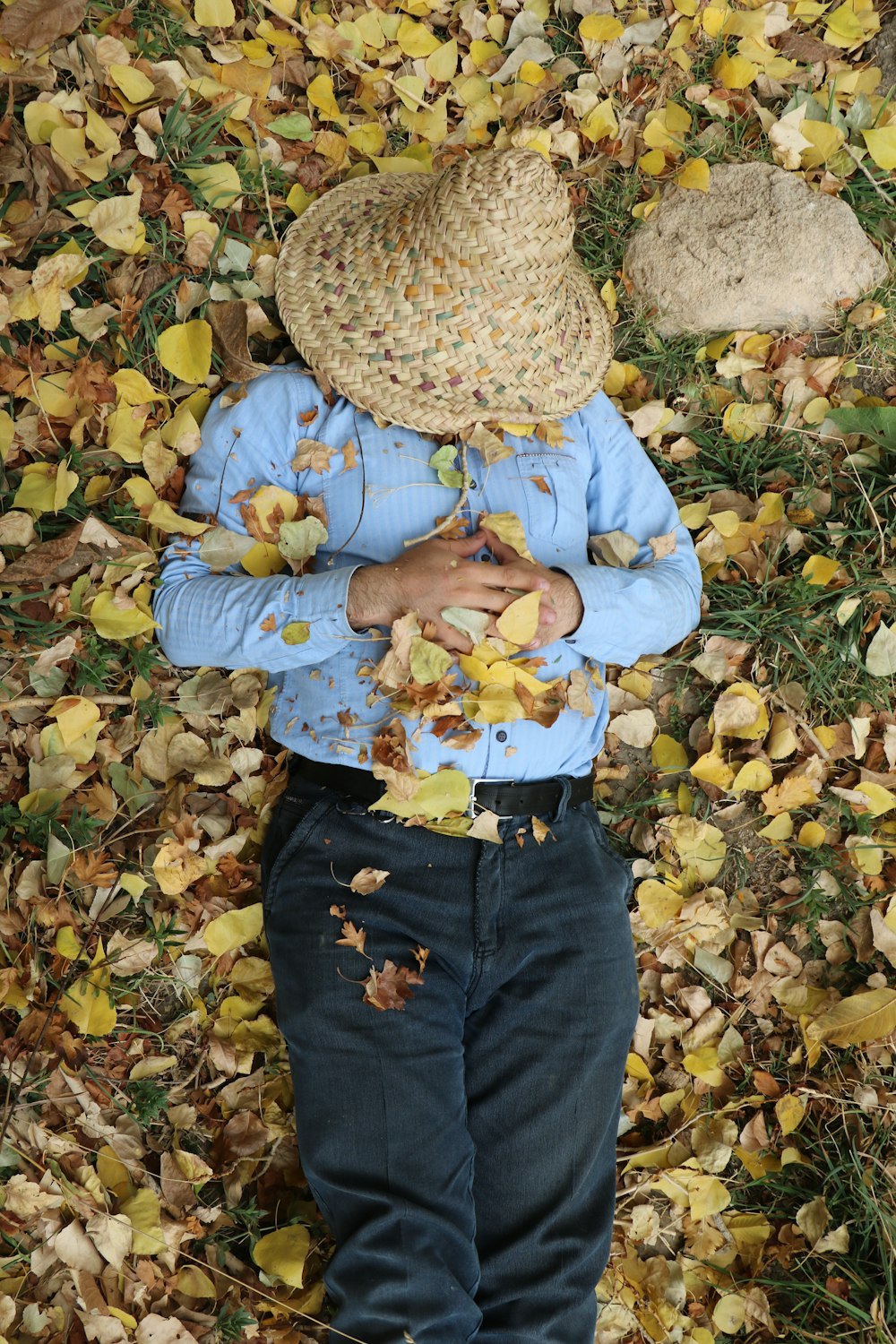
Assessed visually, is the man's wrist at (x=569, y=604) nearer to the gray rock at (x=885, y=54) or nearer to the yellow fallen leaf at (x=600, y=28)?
the yellow fallen leaf at (x=600, y=28)

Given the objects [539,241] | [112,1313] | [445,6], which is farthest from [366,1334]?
[445,6]

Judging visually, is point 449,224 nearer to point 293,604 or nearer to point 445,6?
point 293,604

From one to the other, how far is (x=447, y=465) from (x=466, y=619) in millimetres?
356

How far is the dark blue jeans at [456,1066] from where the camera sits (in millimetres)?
1894

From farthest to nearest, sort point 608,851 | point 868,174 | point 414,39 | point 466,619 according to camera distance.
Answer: point 868,174
point 414,39
point 608,851
point 466,619

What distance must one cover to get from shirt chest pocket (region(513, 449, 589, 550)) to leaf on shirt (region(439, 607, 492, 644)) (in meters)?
0.28

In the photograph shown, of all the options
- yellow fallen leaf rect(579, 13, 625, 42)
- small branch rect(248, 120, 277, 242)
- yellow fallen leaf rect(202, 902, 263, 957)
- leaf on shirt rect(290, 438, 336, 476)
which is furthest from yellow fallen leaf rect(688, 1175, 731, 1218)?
yellow fallen leaf rect(579, 13, 625, 42)

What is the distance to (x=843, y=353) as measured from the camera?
2.67 m

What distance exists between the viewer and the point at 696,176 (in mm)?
2609

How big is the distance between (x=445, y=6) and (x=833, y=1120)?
9.68 feet

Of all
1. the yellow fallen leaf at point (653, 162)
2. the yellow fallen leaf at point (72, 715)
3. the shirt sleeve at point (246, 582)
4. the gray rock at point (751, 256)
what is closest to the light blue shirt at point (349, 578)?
the shirt sleeve at point (246, 582)

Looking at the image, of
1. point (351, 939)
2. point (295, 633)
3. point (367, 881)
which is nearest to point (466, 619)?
point (295, 633)

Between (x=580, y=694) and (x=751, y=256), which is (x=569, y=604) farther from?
(x=751, y=256)

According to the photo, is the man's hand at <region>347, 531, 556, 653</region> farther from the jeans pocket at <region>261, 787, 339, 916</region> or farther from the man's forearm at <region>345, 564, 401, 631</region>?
the jeans pocket at <region>261, 787, 339, 916</region>
